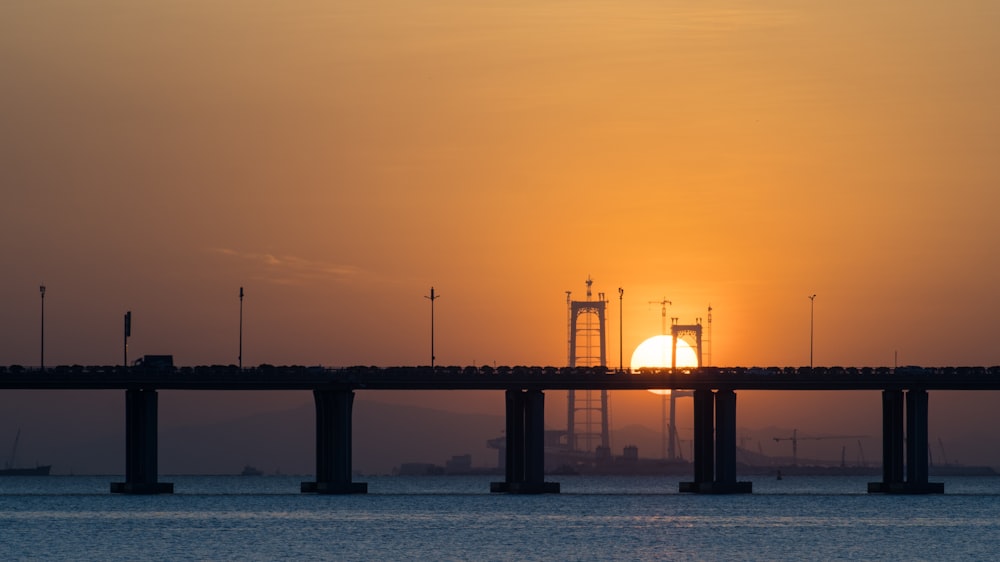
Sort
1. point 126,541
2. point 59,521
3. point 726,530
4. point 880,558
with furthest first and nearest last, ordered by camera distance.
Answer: point 59,521 < point 726,530 < point 126,541 < point 880,558

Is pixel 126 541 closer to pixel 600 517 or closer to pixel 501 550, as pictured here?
pixel 501 550

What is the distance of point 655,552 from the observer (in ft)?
481

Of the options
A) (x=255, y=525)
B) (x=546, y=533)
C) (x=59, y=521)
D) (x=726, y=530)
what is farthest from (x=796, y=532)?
(x=59, y=521)

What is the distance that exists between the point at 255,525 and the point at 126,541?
1028 inches

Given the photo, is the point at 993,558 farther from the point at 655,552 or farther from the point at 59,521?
the point at 59,521

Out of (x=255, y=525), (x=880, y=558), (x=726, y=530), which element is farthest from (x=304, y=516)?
(x=880, y=558)

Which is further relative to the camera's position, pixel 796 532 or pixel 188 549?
pixel 796 532

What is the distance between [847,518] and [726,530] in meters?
30.8

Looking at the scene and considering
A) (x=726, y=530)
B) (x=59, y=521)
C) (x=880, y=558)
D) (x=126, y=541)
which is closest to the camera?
(x=880, y=558)

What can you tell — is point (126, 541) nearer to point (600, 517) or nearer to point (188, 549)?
point (188, 549)

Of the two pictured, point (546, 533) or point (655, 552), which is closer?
point (655, 552)

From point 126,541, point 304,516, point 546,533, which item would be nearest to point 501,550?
point 546,533

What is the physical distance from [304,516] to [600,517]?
1203 inches

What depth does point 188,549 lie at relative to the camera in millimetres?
147500
